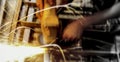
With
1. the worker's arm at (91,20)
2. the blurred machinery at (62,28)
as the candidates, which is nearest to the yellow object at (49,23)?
the blurred machinery at (62,28)

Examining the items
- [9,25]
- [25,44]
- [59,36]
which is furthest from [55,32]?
[9,25]

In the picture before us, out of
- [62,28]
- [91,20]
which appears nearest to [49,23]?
[62,28]

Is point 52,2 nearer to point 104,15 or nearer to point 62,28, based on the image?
point 62,28

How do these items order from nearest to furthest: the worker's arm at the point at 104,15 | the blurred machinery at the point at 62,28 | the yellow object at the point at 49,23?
the worker's arm at the point at 104,15 → the blurred machinery at the point at 62,28 → the yellow object at the point at 49,23

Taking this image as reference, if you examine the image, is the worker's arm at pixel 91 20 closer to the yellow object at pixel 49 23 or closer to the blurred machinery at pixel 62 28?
the blurred machinery at pixel 62 28

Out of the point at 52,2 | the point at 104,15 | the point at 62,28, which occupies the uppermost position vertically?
the point at 52,2

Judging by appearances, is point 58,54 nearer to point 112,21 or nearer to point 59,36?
point 59,36

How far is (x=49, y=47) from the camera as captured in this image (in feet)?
7.92

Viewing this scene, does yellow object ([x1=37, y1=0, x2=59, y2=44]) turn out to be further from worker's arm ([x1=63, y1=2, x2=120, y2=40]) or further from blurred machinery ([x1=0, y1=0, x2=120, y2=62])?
worker's arm ([x1=63, y1=2, x2=120, y2=40])

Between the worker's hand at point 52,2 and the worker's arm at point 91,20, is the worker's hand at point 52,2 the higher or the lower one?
the higher one

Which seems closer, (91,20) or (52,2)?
(91,20)

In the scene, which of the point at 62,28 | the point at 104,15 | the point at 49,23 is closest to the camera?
the point at 104,15

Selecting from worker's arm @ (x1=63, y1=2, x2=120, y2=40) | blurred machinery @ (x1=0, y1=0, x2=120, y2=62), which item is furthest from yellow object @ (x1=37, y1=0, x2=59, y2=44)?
worker's arm @ (x1=63, y1=2, x2=120, y2=40)

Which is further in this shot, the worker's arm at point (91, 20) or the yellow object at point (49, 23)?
the yellow object at point (49, 23)
